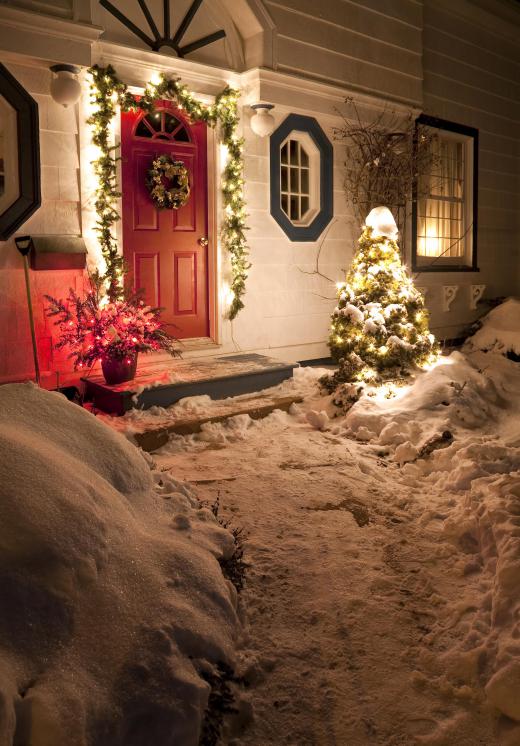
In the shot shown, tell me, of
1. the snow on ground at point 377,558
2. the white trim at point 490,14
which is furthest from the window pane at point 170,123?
the white trim at point 490,14

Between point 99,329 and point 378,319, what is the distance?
9.54 feet

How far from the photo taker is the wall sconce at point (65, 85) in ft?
19.3

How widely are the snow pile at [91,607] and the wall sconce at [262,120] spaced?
5.49m

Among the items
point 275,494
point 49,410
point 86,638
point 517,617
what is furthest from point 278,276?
point 86,638

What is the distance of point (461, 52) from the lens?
11055 mm

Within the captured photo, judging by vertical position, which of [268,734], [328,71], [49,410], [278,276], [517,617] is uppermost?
[328,71]

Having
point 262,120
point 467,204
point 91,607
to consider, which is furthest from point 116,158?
point 467,204

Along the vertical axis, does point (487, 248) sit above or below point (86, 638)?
above

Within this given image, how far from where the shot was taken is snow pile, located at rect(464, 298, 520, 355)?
33.0 feet

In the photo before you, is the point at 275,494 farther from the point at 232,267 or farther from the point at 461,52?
the point at 461,52

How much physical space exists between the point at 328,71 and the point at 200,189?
2.58 metres

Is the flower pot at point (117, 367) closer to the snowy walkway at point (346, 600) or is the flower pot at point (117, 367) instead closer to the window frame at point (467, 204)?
the snowy walkway at point (346, 600)

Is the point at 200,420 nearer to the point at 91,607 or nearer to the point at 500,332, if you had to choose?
the point at 91,607

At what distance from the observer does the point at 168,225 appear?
7.30m
